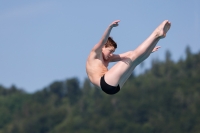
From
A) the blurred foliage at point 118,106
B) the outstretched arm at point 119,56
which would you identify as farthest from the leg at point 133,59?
the blurred foliage at point 118,106

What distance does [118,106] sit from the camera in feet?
573

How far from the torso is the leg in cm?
36

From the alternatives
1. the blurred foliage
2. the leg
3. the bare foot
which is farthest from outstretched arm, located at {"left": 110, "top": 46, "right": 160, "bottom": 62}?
the blurred foliage

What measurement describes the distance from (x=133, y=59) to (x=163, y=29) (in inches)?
45.2

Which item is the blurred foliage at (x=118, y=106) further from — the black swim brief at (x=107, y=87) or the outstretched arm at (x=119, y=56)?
the black swim brief at (x=107, y=87)

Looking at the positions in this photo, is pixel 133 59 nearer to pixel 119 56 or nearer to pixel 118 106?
pixel 119 56

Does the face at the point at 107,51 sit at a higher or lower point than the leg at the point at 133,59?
higher

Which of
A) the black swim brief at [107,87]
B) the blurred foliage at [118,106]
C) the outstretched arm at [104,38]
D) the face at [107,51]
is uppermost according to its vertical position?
the blurred foliage at [118,106]

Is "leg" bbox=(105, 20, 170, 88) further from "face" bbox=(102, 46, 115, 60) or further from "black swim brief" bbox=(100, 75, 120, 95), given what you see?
"face" bbox=(102, 46, 115, 60)

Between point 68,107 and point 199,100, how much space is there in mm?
31741

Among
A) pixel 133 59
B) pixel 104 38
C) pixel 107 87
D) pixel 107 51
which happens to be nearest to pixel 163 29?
pixel 133 59

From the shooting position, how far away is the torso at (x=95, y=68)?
22.3 meters

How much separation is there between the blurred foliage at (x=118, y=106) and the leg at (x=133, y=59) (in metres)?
124

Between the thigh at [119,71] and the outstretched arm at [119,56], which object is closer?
the thigh at [119,71]
